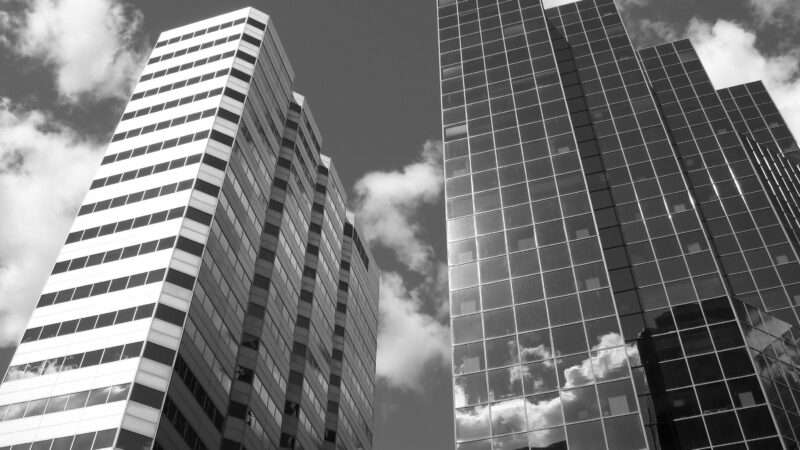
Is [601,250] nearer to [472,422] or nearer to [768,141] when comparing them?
[472,422]

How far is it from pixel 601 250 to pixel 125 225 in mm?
45963

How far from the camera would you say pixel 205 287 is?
76.6 metres

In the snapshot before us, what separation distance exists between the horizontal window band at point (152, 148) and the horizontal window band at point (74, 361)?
27118 mm

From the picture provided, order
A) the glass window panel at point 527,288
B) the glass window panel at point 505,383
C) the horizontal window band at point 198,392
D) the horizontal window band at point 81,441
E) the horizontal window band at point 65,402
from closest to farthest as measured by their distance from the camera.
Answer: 1. the glass window panel at point 505,383
2. the glass window panel at point 527,288
3. the horizontal window band at point 81,441
4. the horizontal window band at point 65,402
5. the horizontal window band at point 198,392

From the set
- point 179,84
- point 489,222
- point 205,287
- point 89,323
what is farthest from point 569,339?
point 179,84

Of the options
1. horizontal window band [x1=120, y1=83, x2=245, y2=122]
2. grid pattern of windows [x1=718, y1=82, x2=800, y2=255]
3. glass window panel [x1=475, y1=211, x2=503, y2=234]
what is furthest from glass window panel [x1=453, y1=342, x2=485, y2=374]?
horizontal window band [x1=120, y1=83, x2=245, y2=122]

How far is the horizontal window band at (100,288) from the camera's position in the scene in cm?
7500

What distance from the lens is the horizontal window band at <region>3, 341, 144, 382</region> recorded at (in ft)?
226

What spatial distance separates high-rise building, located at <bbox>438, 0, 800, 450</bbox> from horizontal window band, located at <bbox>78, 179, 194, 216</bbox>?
90.4 ft

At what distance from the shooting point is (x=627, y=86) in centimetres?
7675

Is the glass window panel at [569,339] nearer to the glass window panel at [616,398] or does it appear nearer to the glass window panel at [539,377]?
the glass window panel at [539,377]

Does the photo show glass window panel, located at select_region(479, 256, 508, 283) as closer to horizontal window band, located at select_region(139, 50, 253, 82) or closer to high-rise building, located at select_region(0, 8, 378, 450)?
high-rise building, located at select_region(0, 8, 378, 450)


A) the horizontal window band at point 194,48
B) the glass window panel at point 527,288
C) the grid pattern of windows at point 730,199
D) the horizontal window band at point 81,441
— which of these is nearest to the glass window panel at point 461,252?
the glass window panel at point 527,288

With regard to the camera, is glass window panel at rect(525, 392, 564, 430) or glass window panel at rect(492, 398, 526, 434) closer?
glass window panel at rect(525, 392, 564, 430)
